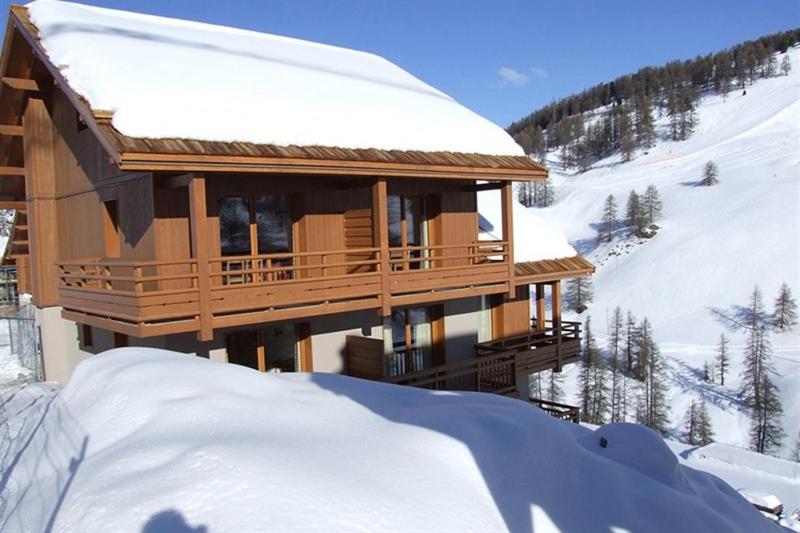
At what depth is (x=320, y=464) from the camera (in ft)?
16.4

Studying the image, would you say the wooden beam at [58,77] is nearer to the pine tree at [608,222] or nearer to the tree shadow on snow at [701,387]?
the tree shadow on snow at [701,387]

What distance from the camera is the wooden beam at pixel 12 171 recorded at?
1518 centimetres

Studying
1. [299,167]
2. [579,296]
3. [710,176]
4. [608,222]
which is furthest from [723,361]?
[299,167]

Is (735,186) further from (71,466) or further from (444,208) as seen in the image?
(71,466)

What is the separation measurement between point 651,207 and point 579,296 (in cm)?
1913

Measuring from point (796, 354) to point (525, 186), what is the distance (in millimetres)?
56204

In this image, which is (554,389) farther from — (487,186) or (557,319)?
(487,186)

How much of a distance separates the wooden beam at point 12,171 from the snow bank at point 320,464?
32.2 ft

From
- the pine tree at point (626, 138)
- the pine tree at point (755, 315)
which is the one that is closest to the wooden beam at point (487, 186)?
the pine tree at point (755, 315)

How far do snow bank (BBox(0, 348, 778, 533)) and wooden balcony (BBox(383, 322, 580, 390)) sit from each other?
556cm

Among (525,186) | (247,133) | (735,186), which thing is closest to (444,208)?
(247,133)

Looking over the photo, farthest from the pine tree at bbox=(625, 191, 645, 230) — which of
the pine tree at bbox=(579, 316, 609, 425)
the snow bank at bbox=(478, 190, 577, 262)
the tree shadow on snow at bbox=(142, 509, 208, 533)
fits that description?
the tree shadow on snow at bbox=(142, 509, 208, 533)

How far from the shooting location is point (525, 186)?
101125mm

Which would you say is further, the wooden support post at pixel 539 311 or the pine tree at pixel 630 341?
the pine tree at pixel 630 341
